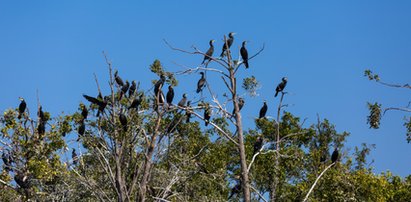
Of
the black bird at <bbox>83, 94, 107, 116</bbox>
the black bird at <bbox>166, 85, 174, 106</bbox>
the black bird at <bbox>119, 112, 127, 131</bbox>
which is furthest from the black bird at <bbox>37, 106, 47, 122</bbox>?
the black bird at <bbox>166, 85, 174, 106</bbox>

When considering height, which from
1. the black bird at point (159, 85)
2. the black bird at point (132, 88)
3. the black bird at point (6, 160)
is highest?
the black bird at point (132, 88)

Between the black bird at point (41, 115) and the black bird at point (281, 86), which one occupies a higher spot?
the black bird at point (281, 86)

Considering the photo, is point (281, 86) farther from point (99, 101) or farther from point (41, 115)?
point (41, 115)

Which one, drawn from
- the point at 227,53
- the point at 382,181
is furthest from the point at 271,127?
the point at 227,53

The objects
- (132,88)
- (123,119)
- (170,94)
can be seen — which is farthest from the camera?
(132,88)

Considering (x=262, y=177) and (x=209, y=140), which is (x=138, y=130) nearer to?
(x=262, y=177)

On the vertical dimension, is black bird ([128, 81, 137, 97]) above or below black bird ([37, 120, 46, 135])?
above

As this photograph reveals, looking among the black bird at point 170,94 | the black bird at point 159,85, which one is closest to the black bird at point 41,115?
the black bird at point 159,85

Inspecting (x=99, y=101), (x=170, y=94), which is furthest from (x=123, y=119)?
(x=170, y=94)

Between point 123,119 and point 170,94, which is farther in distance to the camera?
point 170,94

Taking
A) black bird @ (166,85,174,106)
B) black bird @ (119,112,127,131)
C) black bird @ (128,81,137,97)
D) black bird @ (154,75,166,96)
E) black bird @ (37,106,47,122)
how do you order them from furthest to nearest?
black bird @ (128,81,137,97) < black bird @ (166,85,174,106) < black bird @ (154,75,166,96) < black bird @ (119,112,127,131) < black bird @ (37,106,47,122)

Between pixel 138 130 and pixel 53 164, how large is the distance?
4.23 m

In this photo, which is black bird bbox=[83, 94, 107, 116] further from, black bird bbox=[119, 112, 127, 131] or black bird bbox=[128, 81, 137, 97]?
black bird bbox=[128, 81, 137, 97]

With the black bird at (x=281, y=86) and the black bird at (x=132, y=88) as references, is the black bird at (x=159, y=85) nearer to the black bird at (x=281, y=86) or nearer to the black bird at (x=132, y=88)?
the black bird at (x=132, y=88)
